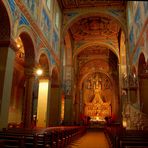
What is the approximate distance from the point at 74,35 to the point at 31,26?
534 inches

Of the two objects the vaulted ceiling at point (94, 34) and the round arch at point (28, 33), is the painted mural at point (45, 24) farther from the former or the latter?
the vaulted ceiling at point (94, 34)

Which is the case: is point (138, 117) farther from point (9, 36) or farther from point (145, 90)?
point (9, 36)

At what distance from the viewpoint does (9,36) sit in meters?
8.19

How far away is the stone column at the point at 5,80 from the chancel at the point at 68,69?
37 millimetres

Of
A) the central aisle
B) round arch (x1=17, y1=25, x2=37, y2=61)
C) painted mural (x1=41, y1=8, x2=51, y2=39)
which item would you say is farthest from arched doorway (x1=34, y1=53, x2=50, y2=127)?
the central aisle

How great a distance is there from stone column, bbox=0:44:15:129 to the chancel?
0.04m

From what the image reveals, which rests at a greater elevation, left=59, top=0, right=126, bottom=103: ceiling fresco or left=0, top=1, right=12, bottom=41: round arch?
left=59, top=0, right=126, bottom=103: ceiling fresco

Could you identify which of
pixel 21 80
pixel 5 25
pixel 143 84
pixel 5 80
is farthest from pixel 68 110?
pixel 5 25

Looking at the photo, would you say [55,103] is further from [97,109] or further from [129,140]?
[97,109]

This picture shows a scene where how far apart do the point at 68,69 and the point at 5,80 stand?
52.1 feet

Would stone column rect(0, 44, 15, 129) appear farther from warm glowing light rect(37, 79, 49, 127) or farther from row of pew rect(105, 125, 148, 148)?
warm glowing light rect(37, 79, 49, 127)

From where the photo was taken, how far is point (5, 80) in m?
7.80

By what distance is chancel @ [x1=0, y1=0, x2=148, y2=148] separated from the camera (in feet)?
25.8

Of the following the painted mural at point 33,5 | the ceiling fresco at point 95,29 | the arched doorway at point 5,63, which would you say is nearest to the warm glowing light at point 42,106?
the painted mural at point 33,5
